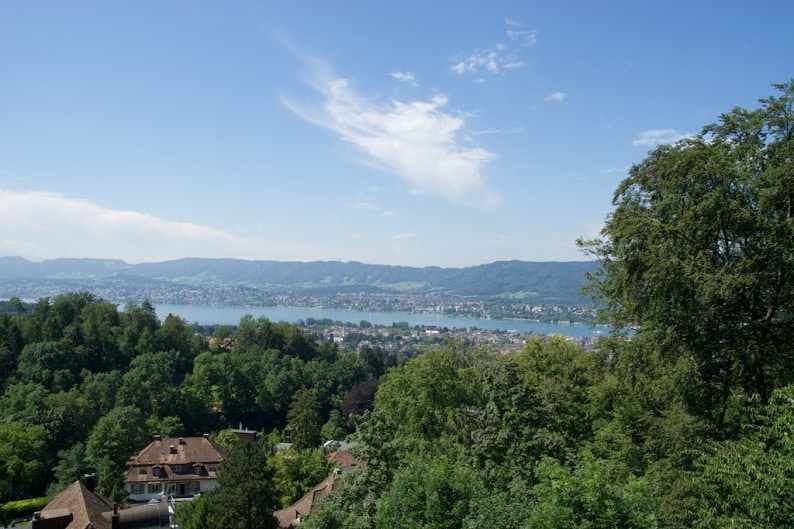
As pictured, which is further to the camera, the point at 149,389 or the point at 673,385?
the point at 149,389

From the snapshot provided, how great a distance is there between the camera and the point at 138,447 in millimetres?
36906

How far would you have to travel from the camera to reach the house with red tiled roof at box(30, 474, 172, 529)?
Result: 19.8m

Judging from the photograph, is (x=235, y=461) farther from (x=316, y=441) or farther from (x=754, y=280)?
(x=316, y=441)

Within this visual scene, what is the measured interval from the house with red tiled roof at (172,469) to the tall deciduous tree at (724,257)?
89.5 feet

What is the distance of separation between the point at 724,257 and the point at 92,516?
20.8 metres

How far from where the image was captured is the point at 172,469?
33.3 metres

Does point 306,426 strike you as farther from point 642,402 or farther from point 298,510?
point 642,402

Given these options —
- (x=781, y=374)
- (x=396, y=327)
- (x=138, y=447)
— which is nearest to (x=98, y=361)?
(x=138, y=447)

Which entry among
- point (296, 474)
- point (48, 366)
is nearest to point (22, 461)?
point (296, 474)

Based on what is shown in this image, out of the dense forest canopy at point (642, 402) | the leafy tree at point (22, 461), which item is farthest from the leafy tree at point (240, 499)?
the leafy tree at point (22, 461)

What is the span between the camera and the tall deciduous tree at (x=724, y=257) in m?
9.62

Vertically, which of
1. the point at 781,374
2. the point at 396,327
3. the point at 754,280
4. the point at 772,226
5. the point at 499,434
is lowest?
the point at 396,327

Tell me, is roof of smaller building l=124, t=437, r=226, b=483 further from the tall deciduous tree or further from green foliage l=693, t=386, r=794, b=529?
green foliage l=693, t=386, r=794, b=529

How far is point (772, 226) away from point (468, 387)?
10.3m
